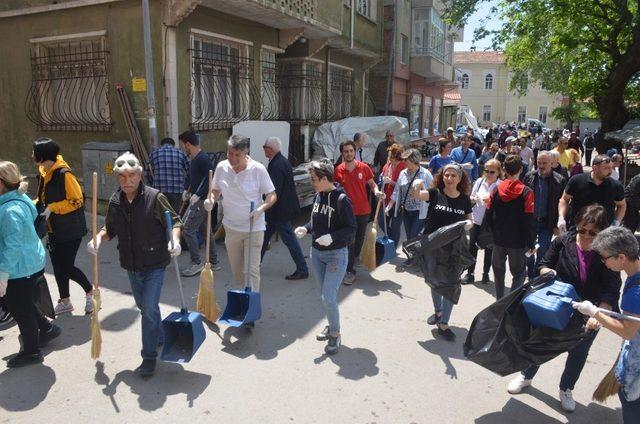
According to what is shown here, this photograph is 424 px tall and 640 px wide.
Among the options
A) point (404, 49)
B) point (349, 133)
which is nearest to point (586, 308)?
point (349, 133)

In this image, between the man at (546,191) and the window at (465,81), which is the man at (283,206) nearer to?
the man at (546,191)

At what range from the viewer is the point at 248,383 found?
3949mm

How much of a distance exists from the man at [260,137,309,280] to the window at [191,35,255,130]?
3.47 meters

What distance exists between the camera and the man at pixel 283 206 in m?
6.30

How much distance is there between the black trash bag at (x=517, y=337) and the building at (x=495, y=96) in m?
60.4

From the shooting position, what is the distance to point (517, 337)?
337 centimetres

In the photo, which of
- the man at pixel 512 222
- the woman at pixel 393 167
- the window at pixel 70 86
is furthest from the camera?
the window at pixel 70 86

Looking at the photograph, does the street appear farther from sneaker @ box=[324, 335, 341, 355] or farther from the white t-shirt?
the white t-shirt

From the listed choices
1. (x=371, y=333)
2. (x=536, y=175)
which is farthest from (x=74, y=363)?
(x=536, y=175)

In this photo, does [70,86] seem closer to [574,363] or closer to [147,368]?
[147,368]

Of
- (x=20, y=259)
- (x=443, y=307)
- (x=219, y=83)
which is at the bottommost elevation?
(x=443, y=307)

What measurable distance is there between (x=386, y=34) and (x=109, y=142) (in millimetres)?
13670

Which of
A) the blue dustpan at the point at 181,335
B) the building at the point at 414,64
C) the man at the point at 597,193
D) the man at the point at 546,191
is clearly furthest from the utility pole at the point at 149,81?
the building at the point at 414,64

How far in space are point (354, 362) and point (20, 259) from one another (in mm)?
2755
